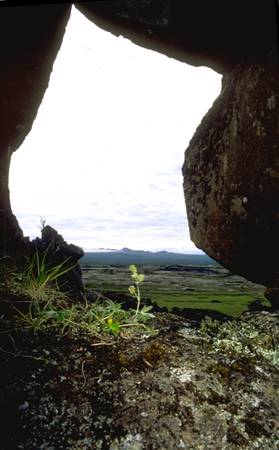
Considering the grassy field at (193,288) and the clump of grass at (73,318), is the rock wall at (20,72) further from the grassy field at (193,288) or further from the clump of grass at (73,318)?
the clump of grass at (73,318)

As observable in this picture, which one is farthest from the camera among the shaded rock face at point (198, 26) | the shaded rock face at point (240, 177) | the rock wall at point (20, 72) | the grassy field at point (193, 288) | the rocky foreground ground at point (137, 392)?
the rock wall at point (20, 72)

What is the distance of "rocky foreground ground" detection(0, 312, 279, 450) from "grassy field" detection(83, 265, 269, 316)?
1.74m

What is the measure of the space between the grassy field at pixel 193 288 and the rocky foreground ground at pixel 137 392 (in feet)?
5.72

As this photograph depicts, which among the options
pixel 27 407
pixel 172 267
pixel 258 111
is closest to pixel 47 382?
pixel 27 407

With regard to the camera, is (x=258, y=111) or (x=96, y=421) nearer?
(x=96, y=421)

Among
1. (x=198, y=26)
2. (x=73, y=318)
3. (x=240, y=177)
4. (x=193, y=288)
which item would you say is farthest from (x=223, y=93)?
(x=73, y=318)

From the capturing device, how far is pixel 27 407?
215 cm

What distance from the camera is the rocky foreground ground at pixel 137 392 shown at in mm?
2025

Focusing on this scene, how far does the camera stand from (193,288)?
6.84 meters

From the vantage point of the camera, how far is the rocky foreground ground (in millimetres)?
2025

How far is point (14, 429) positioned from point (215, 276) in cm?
635

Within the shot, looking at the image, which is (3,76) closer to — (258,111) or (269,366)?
(258,111)

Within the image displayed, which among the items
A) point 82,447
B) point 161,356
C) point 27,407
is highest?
point 161,356

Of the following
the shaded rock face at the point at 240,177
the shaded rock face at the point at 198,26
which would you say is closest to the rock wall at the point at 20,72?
the shaded rock face at the point at 198,26
